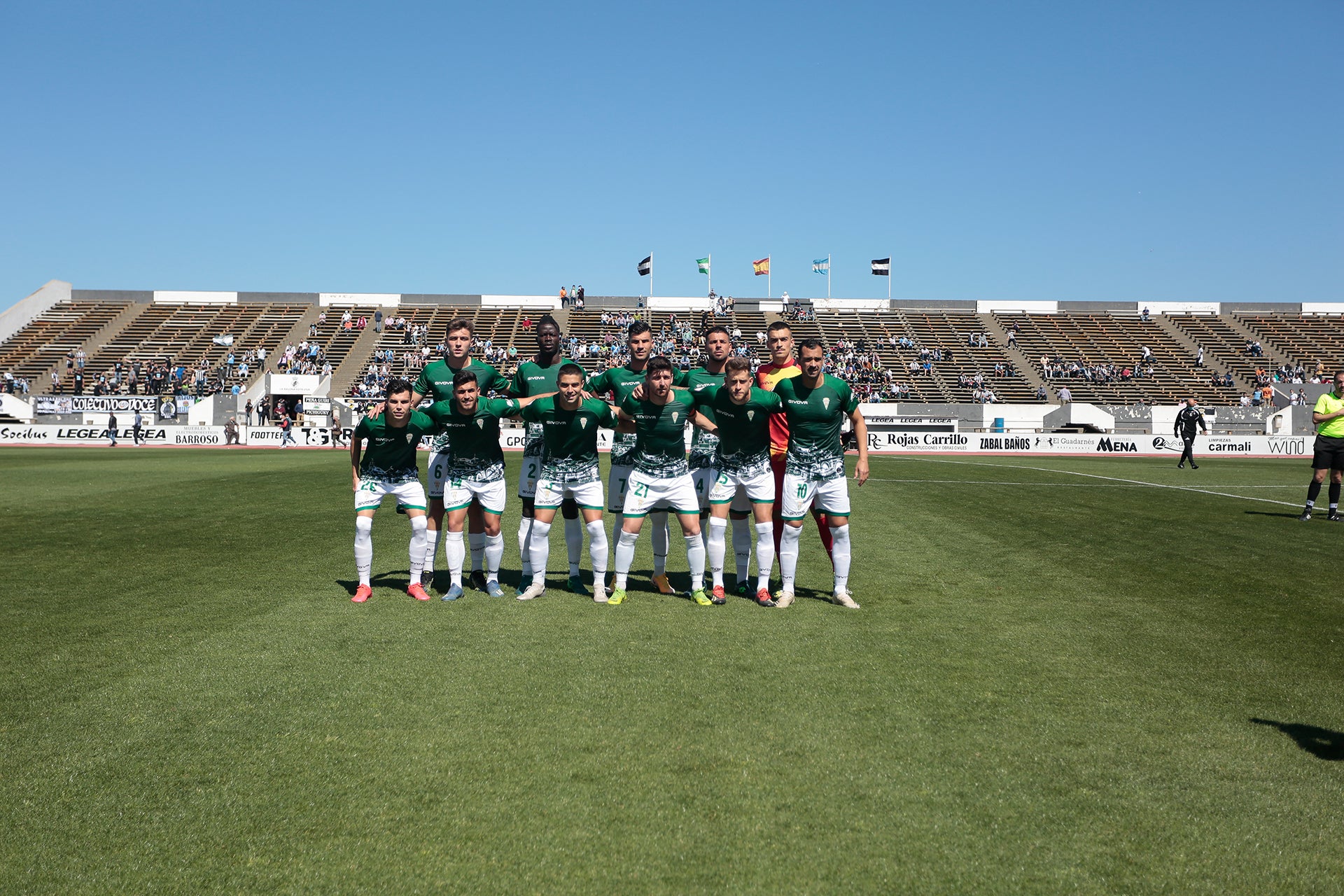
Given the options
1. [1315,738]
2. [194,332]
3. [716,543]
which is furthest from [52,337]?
[1315,738]

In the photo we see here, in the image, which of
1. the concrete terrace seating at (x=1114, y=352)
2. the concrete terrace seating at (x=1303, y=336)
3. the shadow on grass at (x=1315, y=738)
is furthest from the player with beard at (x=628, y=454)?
the concrete terrace seating at (x=1303, y=336)

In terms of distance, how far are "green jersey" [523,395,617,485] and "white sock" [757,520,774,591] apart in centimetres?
153

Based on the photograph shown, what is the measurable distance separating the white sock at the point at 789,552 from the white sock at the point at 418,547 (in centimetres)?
317

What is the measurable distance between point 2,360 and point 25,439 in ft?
52.3

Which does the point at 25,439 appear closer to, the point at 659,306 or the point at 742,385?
the point at 659,306

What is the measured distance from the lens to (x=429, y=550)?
8.31 m

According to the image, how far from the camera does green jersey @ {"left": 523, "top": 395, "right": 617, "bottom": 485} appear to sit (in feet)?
26.3

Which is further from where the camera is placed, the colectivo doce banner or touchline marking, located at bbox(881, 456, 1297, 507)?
the colectivo doce banner

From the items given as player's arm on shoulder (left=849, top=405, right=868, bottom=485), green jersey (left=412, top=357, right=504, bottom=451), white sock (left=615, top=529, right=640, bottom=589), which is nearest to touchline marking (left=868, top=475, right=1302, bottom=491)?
player's arm on shoulder (left=849, top=405, right=868, bottom=485)

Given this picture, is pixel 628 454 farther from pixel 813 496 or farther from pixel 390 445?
pixel 390 445

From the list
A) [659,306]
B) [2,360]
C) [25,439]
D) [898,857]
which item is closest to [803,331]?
[659,306]

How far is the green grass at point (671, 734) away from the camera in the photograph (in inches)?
133

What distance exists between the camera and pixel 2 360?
169 feet

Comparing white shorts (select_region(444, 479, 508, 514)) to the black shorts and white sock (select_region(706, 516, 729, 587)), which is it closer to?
white sock (select_region(706, 516, 729, 587))
